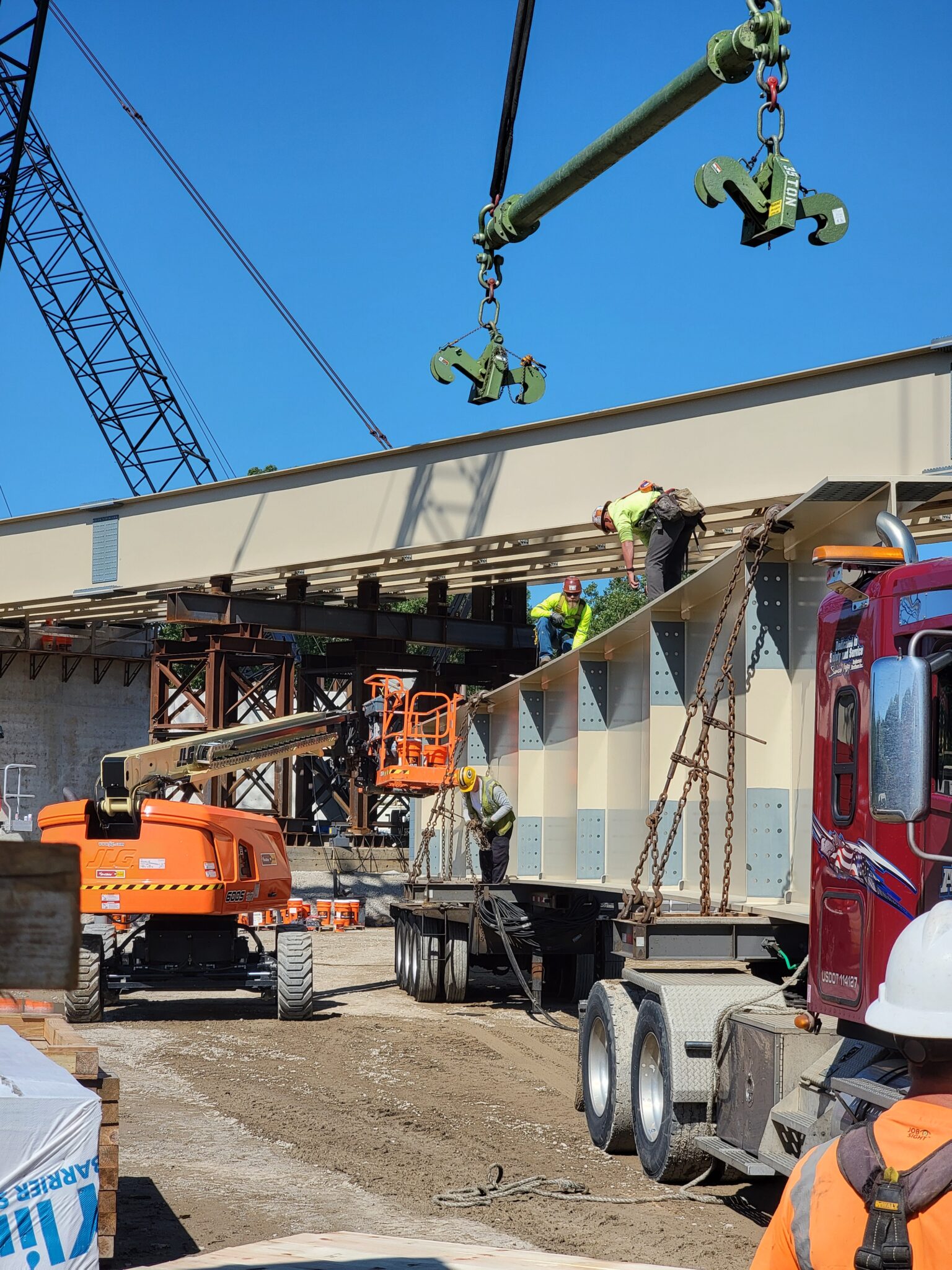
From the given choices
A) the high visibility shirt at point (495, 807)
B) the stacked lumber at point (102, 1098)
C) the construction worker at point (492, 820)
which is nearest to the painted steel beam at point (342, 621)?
the construction worker at point (492, 820)

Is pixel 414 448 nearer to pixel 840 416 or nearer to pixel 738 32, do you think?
pixel 840 416

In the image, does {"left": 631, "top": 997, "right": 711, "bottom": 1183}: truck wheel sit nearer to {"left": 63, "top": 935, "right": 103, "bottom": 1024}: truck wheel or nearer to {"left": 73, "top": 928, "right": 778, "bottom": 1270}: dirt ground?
{"left": 73, "top": 928, "right": 778, "bottom": 1270}: dirt ground

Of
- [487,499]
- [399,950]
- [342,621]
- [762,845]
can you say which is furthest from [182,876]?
[342,621]

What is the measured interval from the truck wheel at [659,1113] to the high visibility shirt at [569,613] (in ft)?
32.8

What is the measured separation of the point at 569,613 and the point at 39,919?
1667 centimetres

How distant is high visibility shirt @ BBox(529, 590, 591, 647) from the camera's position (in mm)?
18766

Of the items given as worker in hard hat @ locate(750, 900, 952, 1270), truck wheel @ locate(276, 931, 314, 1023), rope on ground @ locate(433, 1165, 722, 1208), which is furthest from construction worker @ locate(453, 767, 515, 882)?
worker in hard hat @ locate(750, 900, 952, 1270)

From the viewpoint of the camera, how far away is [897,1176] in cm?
248

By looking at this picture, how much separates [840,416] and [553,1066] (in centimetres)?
734

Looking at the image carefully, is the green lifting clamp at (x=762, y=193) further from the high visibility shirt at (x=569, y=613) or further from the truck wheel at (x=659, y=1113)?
the high visibility shirt at (x=569, y=613)

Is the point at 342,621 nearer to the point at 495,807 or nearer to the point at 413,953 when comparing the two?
the point at 413,953

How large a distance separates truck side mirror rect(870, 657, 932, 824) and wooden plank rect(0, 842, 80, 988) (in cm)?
352

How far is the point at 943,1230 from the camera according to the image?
243 cm

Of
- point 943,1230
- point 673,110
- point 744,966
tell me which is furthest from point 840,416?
point 943,1230
